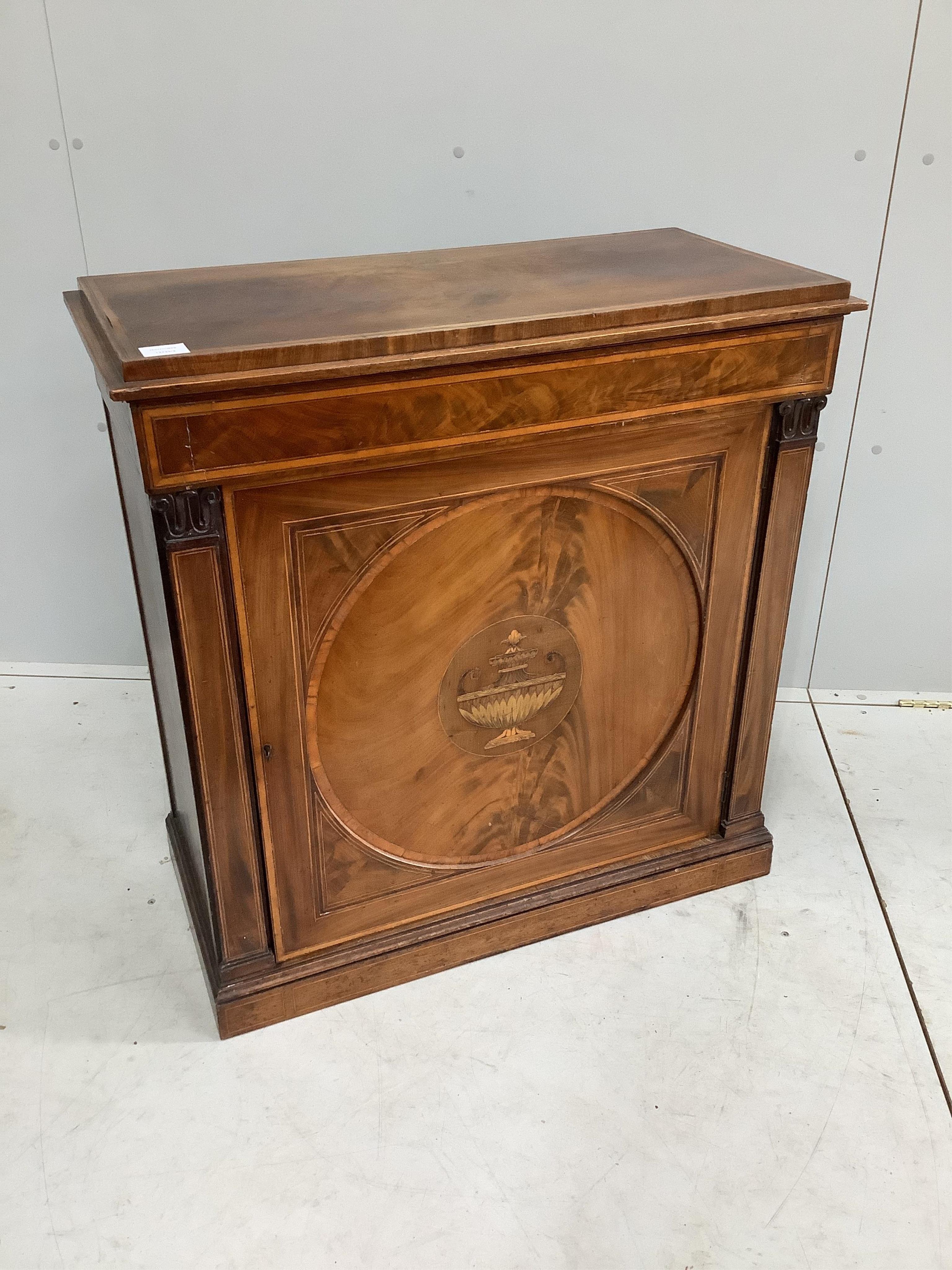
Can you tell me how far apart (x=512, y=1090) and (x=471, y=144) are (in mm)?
1708

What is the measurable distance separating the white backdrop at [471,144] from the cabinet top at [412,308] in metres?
0.37

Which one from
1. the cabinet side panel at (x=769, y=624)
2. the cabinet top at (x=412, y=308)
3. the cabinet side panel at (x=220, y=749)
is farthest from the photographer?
the cabinet side panel at (x=769, y=624)

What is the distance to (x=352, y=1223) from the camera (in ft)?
4.99

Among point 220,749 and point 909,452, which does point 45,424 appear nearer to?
point 220,749

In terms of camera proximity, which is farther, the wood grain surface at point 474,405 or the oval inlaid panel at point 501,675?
the oval inlaid panel at point 501,675

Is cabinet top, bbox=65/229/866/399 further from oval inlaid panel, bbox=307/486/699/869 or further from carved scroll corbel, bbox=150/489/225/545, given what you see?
oval inlaid panel, bbox=307/486/699/869

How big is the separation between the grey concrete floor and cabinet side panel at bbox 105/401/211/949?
0.16m

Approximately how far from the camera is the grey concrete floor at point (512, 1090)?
1.51m

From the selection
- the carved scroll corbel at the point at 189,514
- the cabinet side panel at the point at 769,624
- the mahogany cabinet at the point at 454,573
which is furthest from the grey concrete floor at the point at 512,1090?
the carved scroll corbel at the point at 189,514

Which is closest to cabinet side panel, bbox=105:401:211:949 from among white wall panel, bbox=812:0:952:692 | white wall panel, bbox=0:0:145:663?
white wall panel, bbox=0:0:145:663

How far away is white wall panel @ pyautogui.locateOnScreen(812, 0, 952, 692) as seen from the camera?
216 centimetres

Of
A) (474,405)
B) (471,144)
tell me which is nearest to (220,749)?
(474,405)

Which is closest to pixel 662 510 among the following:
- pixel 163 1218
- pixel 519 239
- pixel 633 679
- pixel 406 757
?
pixel 633 679

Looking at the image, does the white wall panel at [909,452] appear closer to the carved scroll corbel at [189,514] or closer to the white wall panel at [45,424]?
the carved scroll corbel at [189,514]
